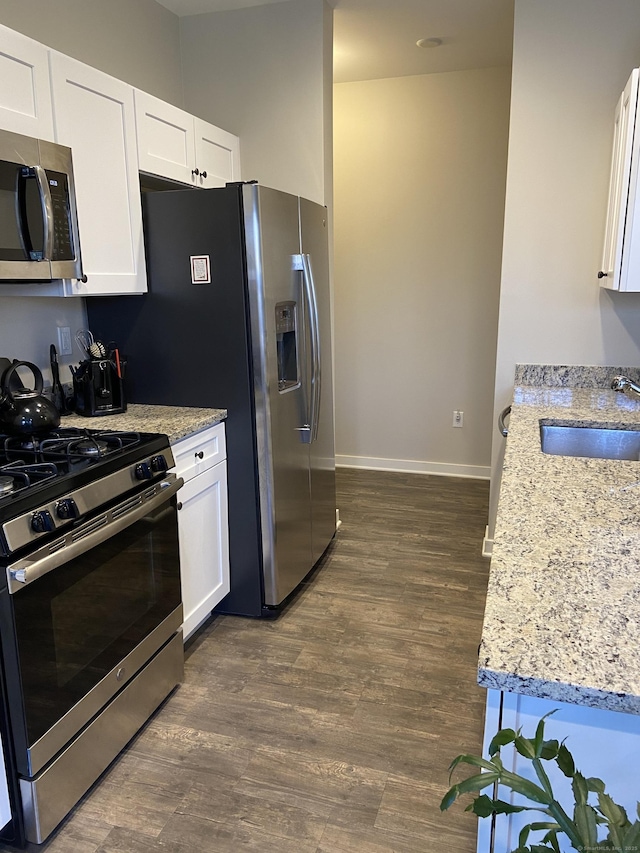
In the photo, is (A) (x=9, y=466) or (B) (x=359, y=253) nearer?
(A) (x=9, y=466)

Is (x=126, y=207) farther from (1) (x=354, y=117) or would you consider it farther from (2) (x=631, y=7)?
(1) (x=354, y=117)

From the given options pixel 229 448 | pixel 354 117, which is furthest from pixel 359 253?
pixel 229 448

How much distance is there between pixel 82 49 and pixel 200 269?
106 cm

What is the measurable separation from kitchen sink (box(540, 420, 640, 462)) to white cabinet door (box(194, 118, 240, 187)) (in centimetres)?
189

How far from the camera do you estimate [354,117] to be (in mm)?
4484

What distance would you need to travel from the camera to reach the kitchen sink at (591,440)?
7.95 ft

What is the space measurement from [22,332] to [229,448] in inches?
35.0

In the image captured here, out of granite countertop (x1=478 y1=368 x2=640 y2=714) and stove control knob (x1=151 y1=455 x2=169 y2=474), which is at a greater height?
granite countertop (x1=478 y1=368 x2=640 y2=714)

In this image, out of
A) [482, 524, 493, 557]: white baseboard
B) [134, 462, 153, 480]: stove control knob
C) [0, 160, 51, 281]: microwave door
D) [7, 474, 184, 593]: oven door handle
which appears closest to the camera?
[7, 474, 184, 593]: oven door handle

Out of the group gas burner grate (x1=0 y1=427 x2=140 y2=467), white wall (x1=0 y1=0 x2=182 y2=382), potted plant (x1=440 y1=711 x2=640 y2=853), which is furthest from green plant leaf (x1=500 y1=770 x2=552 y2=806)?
white wall (x1=0 y1=0 x2=182 y2=382)

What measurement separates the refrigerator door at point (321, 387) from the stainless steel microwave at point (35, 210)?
1.02m

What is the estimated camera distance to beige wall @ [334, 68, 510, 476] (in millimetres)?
4312

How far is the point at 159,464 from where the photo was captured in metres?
2.07

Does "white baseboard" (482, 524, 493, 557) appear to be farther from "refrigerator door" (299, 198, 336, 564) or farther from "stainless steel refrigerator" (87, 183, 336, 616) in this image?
"stainless steel refrigerator" (87, 183, 336, 616)
